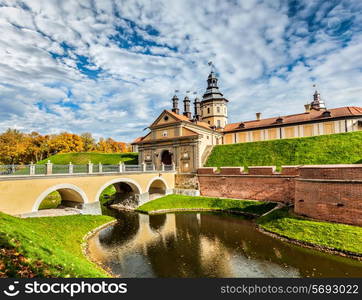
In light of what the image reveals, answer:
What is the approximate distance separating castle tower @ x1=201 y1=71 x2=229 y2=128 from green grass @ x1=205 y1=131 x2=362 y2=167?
42.4ft

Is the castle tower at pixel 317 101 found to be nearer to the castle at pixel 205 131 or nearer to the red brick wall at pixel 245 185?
the castle at pixel 205 131

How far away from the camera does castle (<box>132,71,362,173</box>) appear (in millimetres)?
26625

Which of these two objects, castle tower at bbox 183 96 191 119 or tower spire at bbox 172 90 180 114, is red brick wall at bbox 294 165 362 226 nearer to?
tower spire at bbox 172 90 180 114

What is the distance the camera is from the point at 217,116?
1602 inches

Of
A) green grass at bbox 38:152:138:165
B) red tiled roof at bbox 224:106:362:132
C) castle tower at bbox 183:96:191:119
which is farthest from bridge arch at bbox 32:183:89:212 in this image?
red tiled roof at bbox 224:106:362:132

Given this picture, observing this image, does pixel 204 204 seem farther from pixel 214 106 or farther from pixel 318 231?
pixel 214 106

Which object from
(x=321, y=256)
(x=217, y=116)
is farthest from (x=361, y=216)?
(x=217, y=116)

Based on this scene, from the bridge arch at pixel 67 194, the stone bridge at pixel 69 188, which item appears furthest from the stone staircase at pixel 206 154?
the bridge arch at pixel 67 194

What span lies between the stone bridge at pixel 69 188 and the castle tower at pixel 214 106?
776 inches

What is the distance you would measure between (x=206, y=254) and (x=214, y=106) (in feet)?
110

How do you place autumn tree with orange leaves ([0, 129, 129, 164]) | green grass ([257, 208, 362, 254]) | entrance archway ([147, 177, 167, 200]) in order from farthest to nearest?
autumn tree with orange leaves ([0, 129, 129, 164]), entrance archway ([147, 177, 167, 200]), green grass ([257, 208, 362, 254])

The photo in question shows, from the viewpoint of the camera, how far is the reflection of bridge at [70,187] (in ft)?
40.5

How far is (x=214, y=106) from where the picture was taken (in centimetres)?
4069

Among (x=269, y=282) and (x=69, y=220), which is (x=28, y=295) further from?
(x=69, y=220)
